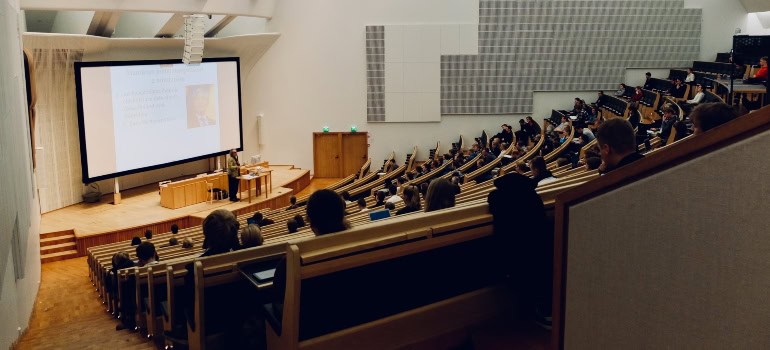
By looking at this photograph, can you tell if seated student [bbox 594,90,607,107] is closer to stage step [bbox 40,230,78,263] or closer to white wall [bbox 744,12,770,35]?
white wall [bbox 744,12,770,35]

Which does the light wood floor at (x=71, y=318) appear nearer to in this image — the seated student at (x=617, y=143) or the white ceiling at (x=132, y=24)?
the seated student at (x=617, y=143)

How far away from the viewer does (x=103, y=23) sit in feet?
34.5

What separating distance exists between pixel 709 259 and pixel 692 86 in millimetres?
11003

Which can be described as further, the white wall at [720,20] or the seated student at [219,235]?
the white wall at [720,20]

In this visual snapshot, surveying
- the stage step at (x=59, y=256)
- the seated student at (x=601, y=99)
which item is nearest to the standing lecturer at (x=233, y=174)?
the stage step at (x=59, y=256)

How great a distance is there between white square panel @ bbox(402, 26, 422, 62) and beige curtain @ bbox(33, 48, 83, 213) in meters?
6.10

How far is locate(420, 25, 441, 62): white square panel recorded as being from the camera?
45.6 feet

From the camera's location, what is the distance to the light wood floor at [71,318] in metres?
4.68

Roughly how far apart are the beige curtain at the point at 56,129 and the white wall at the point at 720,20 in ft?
37.9

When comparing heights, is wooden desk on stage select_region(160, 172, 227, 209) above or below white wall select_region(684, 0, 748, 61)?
below

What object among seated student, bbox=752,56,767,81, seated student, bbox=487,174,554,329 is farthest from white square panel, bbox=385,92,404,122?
seated student, bbox=487,174,554,329

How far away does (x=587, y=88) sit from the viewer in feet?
46.2

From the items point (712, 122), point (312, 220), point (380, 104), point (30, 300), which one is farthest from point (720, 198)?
point (380, 104)

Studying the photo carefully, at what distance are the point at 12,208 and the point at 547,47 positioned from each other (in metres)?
11.3
